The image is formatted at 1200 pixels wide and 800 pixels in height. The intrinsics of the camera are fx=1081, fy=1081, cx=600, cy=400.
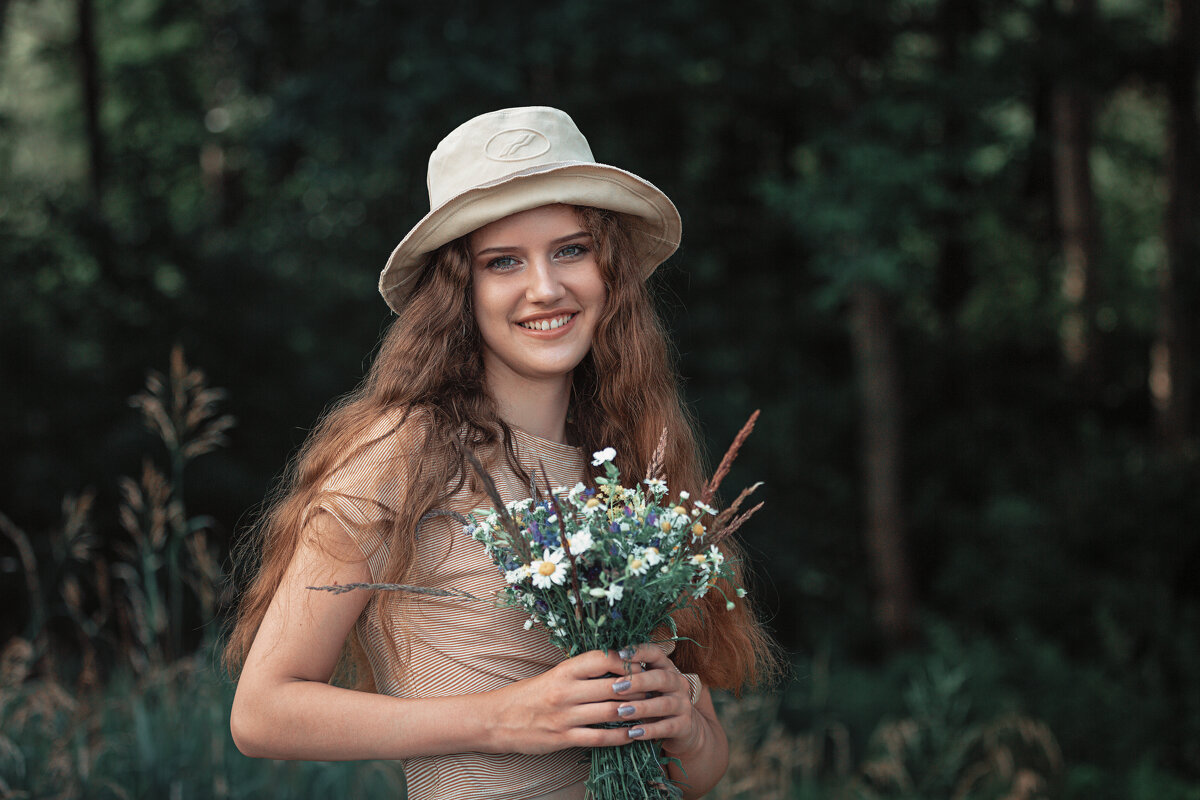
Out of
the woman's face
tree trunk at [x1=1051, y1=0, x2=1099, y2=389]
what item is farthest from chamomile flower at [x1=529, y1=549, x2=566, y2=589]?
tree trunk at [x1=1051, y1=0, x2=1099, y2=389]

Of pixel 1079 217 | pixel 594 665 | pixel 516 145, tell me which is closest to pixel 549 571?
pixel 594 665

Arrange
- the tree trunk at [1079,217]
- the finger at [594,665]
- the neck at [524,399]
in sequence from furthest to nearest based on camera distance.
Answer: the tree trunk at [1079,217] → the neck at [524,399] → the finger at [594,665]

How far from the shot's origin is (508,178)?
196cm

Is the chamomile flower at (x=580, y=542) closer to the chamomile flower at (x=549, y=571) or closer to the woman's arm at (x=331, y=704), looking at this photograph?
the chamomile flower at (x=549, y=571)

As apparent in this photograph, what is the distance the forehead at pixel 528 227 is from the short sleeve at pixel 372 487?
40cm

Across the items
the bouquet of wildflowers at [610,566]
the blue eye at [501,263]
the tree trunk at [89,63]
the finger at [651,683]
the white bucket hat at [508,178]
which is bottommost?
the finger at [651,683]

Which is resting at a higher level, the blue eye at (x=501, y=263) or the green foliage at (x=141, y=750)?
the blue eye at (x=501, y=263)

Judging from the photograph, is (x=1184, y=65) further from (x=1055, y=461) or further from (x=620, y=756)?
(x=620, y=756)

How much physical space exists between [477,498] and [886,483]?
29.7 feet

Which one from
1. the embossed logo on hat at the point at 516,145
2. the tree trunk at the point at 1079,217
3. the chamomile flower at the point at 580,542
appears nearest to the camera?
the chamomile flower at the point at 580,542

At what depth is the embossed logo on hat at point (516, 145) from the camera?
2039mm

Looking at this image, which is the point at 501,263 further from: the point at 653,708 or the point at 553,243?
the point at 653,708

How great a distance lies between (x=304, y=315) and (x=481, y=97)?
2.49 meters

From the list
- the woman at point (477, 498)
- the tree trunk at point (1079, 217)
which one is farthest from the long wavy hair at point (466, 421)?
the tree trunk at point (1079, 217)
